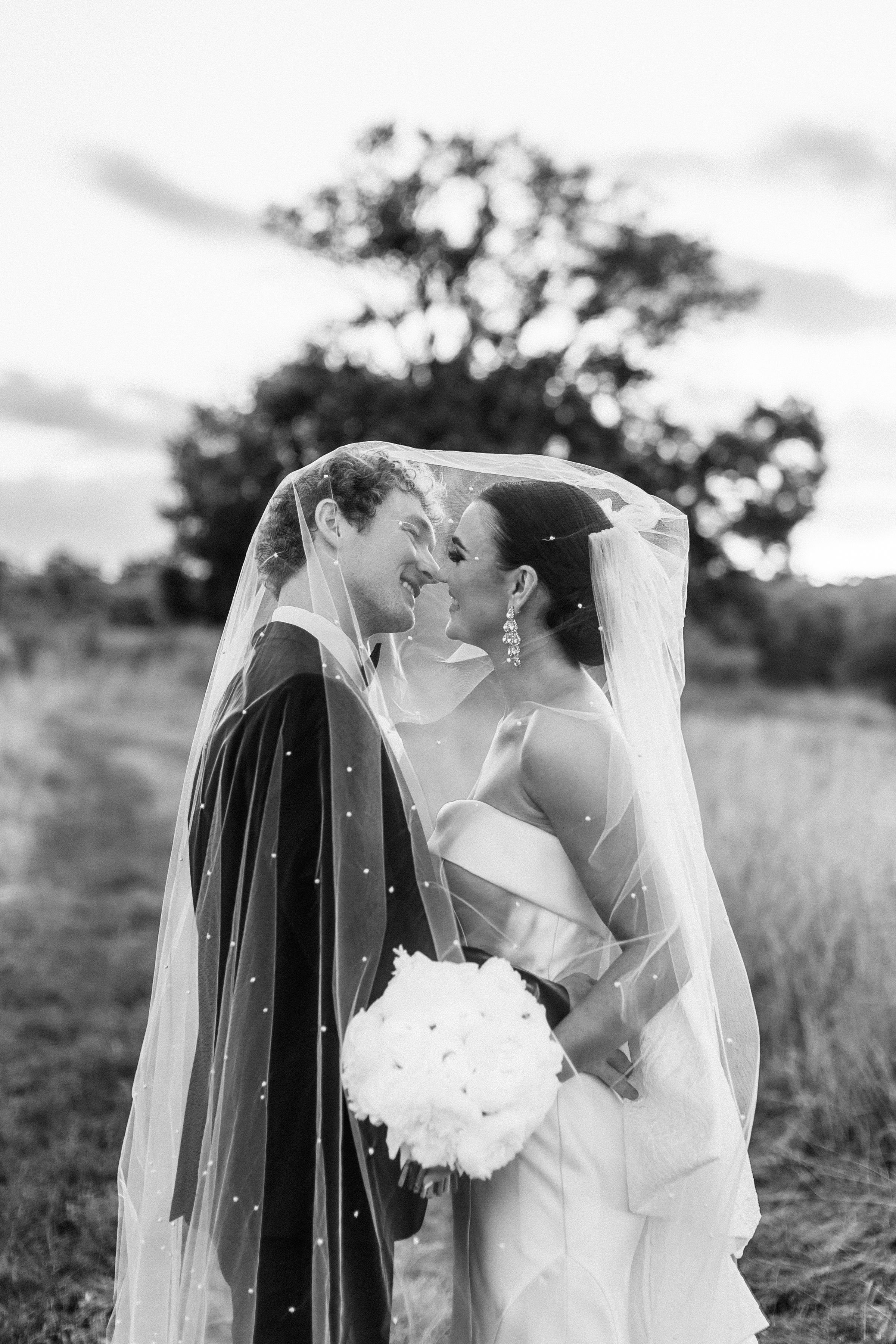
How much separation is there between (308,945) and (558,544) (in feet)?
3.53

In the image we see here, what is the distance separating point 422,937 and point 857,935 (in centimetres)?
405

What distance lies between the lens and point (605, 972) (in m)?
2.39

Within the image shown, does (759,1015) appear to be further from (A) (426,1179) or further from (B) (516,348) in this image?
(B) (516,348)

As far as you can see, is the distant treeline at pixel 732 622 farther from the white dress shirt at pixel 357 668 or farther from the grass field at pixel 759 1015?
the white dress shirt at pixel 357 668

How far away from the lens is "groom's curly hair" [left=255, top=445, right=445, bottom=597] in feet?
8.11

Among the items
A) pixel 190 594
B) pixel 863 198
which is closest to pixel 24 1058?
pixel 863 198

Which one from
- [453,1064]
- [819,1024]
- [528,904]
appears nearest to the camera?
[453,1064]

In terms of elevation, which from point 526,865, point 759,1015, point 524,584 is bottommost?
point 759,1015

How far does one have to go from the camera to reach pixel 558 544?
2.62 metres

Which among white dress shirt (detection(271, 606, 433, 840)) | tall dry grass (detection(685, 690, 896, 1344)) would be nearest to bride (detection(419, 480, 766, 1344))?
white dress shirt (detection(271, 606, 433, 840))

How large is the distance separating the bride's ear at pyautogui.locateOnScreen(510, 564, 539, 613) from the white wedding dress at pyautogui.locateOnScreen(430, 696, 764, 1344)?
26 cm

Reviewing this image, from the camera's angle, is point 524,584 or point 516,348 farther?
point 516,348

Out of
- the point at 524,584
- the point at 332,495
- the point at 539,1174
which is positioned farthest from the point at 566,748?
the point at 539,1174

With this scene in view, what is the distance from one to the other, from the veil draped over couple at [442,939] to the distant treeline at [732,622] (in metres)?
23.1
